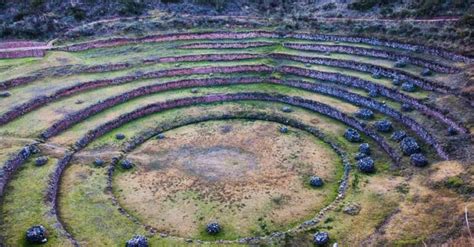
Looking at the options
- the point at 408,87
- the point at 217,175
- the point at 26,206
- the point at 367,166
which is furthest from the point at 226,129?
the point at 26,206

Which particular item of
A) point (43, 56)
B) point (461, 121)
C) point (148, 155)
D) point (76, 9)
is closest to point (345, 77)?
point (461, 121)

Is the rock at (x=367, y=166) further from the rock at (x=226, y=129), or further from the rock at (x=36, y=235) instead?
the rock at (x=36, y=235)

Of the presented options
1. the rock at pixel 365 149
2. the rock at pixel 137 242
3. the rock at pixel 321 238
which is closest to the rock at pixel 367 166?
the rock at pixel 365 149

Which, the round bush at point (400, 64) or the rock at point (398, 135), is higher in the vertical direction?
the round bush at point (400, 64)

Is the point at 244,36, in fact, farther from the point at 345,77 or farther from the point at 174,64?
the point at 345,77

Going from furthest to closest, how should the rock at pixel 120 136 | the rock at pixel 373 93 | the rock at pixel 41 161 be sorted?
the rock at pixel 373 93 → the rock at pixel 120 136 → the rock at pixel 41 161

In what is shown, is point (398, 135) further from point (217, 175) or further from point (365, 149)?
point (217, 175)
